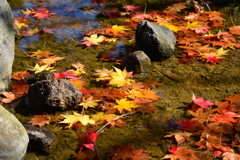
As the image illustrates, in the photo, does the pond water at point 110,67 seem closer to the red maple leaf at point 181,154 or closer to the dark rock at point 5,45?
the red maple leaf at point 181,154

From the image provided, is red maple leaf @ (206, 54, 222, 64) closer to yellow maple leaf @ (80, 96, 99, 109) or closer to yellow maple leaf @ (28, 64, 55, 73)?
yellow maple leaf @ (80, 96, 99, 109)

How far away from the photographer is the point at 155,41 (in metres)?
3.62

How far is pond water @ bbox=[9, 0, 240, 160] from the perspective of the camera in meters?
2.41

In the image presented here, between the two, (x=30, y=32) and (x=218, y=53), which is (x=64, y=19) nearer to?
(x=30, y=32)

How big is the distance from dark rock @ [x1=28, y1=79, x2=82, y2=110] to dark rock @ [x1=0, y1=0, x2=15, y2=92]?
1.39 ft

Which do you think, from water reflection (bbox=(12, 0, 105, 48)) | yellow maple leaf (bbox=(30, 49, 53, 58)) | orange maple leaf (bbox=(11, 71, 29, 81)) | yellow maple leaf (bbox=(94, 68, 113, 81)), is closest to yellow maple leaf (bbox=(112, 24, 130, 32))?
water reflection (bbox=(12, 0, 105, 48))

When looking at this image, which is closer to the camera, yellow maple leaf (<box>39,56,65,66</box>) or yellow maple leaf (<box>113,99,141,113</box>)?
yellow maple leaf (<box>113,99,141,113</box>)

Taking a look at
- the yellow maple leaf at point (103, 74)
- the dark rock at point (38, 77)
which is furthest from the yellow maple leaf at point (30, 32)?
the yellow maple leaf at point (103, 74)

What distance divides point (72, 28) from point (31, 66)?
4.08ft

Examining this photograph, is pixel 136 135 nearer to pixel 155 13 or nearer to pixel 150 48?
pixel 150 48

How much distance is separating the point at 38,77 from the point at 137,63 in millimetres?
1020

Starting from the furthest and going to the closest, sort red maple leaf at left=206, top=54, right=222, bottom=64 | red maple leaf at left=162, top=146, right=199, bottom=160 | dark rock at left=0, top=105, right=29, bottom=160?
red maple leaf at left=206, top=54, right=222, bottom=64 → red maple leaf at left=162, top=146, right=199, bottom=160 → dark rock at left=0, top=105, right=29, bottom=160

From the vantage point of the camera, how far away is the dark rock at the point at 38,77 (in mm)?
3146

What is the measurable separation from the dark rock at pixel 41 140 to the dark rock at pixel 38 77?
85 cm
